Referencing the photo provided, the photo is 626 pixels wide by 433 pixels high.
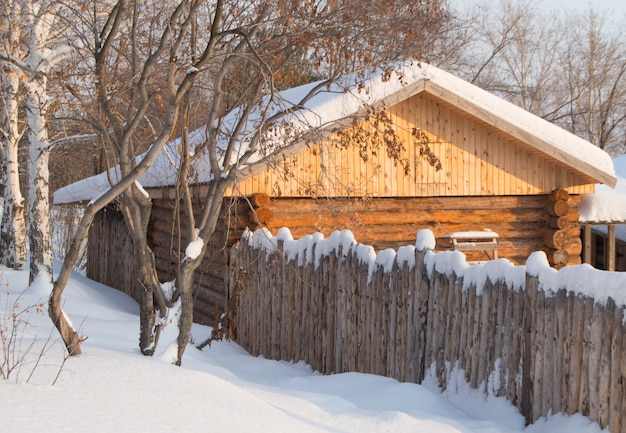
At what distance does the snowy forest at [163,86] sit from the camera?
727cm

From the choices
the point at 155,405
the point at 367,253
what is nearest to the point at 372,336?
the point at 367,253

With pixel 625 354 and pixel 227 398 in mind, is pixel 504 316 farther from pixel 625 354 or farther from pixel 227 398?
pixel 227 398

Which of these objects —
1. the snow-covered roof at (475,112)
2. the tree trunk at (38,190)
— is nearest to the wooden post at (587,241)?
the snow-covered roof at (475,112)

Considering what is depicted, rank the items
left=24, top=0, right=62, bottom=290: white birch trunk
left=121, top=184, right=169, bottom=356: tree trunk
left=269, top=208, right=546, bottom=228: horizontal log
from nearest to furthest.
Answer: left=121, top=184, right=169, bottom=356: tree trunk
left=269, top=208, right=546, bottom=228: horizontal log
left=24, top=0, right=62, bottom=290: white birch trunk

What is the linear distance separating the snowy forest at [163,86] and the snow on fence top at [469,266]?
1.22 metres

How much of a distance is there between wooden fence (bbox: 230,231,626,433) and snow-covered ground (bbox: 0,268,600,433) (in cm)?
23

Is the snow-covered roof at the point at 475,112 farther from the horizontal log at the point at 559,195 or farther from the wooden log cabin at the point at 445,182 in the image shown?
the horizontal log at the point at 559,195

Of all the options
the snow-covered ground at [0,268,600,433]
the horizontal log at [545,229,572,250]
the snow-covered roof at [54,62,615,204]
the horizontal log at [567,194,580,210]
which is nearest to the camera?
the snow-covered ground at [0,268,600,433]

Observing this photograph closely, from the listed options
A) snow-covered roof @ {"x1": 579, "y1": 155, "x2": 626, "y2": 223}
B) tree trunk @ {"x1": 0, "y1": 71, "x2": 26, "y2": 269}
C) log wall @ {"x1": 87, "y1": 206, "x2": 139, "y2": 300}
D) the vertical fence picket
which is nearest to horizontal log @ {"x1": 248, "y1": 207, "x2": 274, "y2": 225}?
log wall @ {"x1": 87, "y1": 206, "x2": 139, "y2": 300}

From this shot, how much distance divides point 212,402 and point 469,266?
9.92 ft

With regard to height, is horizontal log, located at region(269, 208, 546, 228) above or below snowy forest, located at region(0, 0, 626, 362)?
below

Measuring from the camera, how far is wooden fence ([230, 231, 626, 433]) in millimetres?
5959

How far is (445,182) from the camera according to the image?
48.1ft

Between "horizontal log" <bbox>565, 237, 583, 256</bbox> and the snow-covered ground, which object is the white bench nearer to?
"horizontal log" <bbox>565, 237, 583, 256</bbox>
